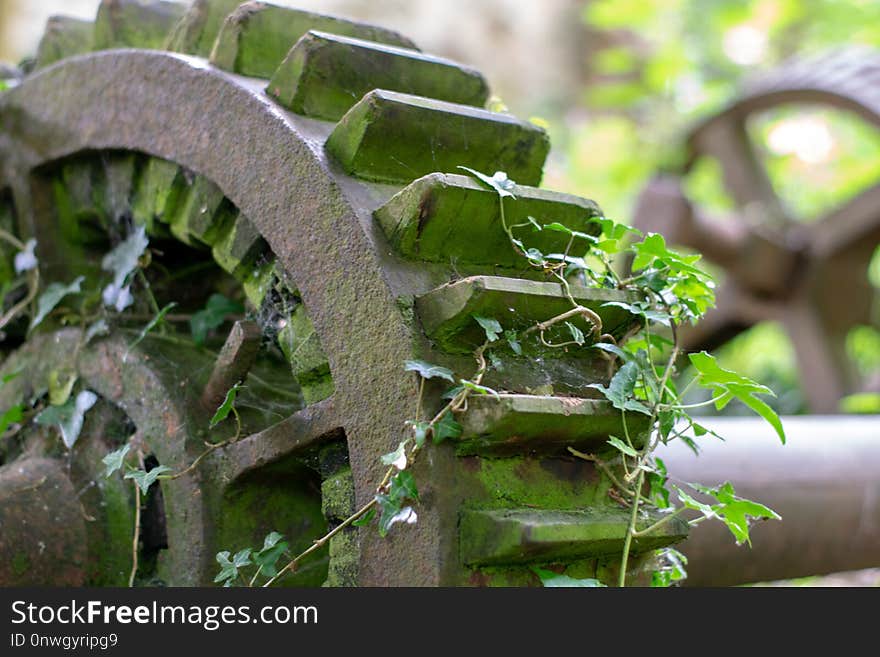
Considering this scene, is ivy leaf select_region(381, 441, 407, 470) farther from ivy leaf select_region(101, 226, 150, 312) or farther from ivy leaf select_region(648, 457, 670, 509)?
ivy leaf select_region(101, 226, 150, 312)

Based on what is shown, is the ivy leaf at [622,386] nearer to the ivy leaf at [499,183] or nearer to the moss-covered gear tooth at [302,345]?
the ivy leaf at [499,183]

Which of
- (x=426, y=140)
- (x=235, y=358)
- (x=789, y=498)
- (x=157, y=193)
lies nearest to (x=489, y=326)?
(x=426, y=140)

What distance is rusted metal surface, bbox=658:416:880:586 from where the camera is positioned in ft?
6.87

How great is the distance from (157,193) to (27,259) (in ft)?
1.38

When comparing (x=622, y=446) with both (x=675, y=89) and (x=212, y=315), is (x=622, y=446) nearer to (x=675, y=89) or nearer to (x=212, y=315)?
(x=212, y=315)

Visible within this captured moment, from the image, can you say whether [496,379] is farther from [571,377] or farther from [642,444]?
[642,444]

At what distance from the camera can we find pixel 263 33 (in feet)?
5.82

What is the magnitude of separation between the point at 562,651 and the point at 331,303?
0.57 meters

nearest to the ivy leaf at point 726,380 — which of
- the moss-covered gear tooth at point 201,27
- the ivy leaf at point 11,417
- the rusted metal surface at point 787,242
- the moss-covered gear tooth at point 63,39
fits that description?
the moss-covered gear tooth at point 201,27

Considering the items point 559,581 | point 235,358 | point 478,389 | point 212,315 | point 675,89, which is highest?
point 675,89

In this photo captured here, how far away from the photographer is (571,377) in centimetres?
147

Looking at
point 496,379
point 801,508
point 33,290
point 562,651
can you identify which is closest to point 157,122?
point 33,290

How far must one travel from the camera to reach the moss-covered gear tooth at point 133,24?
2043 mm

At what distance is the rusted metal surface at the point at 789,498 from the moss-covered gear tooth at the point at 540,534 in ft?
2.19
